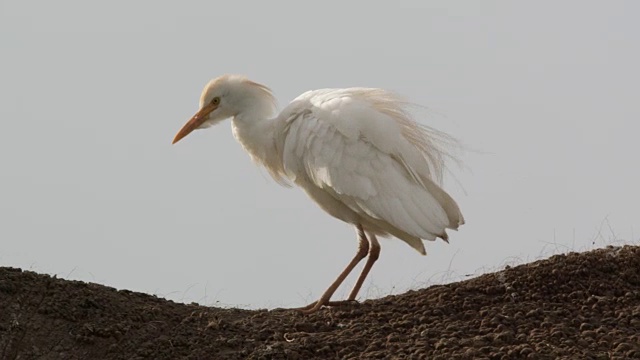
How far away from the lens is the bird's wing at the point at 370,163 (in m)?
9.06

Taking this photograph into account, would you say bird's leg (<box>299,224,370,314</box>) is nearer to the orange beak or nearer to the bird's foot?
the bird's foot

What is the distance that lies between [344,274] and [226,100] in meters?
2.04

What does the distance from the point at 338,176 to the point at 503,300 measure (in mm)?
1690

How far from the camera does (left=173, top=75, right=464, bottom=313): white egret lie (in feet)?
29.8

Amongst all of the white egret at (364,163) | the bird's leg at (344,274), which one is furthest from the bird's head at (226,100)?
the bird's leg at (344,274)

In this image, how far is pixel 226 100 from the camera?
10.3 metres

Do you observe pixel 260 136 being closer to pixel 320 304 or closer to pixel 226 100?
pixel 226 100

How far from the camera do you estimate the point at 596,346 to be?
294 inches

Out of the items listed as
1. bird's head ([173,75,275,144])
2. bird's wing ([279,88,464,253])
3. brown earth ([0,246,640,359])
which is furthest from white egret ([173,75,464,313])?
brown earth ([0,246,640,359])

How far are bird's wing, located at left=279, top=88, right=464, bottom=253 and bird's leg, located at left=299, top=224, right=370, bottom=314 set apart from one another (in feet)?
1.08

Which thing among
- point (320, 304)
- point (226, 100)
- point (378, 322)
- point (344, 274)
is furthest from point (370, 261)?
point (226, 100)

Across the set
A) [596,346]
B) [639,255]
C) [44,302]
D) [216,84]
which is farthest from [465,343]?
[216,84]

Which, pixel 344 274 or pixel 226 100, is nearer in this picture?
→ pixel 344 274

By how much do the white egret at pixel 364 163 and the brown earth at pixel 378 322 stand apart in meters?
0.64
